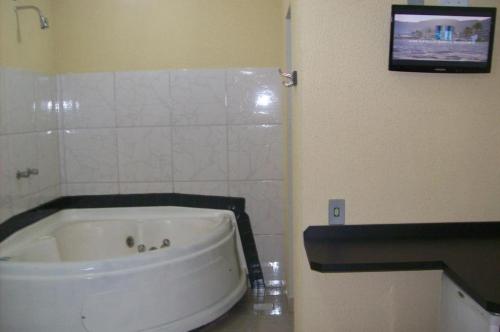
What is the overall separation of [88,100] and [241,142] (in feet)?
3.85

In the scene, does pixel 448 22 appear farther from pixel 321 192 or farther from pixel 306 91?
pixel 321 192

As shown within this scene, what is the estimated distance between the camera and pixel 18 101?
273 centimetres

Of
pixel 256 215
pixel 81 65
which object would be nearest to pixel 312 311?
pixel 256 215

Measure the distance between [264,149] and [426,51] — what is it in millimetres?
1691

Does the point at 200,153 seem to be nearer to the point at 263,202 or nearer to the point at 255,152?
the point at 255,152

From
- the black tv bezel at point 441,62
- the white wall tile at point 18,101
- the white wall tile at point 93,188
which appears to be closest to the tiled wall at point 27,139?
the white wall tile at point 18,101

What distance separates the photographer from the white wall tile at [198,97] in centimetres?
318

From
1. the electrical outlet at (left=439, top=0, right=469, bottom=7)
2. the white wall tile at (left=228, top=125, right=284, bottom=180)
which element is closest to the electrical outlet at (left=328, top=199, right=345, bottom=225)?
the electrical outlet at (left=439, top=0, right=469, bottom=7)

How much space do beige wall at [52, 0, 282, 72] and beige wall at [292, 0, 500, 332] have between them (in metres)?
1.47

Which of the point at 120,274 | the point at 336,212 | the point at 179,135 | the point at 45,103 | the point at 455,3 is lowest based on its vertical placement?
the point at 120,274

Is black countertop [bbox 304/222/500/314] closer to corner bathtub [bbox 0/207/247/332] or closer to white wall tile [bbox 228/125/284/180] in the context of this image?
corner bathtub [bbox 0/207/247/332]

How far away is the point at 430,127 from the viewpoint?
5.67 ft

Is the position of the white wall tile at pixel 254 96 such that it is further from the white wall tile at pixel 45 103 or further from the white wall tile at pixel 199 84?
the white wall tile at pixel 45 103

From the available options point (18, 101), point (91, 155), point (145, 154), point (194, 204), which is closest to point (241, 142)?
point (194, 204)
